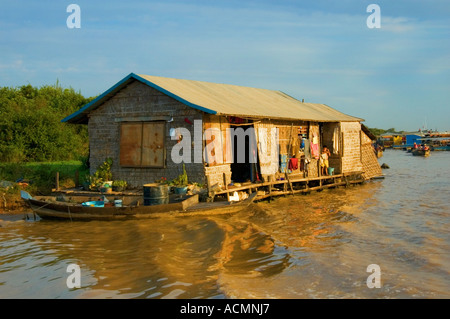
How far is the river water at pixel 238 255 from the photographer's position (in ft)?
23.3

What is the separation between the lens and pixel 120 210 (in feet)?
39.3

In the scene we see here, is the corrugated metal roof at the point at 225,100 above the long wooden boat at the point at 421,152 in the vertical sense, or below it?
above

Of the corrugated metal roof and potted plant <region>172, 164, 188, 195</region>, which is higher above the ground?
the corrugated metal roof

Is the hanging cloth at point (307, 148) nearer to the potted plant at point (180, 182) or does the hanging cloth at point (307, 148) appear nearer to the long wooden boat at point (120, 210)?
the potted plant at point (180, 182)

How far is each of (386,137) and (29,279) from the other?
73550 mm

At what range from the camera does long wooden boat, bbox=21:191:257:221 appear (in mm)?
11961

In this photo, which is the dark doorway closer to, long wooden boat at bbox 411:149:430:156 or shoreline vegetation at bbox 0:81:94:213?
shoreline vegetation at bbox 0:81:94:213

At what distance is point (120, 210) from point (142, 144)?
3.54 m

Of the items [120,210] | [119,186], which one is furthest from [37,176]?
[120,210]

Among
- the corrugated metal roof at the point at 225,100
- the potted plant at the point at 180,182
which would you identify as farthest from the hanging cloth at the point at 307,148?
the potted plant at the point at 180,182

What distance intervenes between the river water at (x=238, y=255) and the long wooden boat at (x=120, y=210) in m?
0.21

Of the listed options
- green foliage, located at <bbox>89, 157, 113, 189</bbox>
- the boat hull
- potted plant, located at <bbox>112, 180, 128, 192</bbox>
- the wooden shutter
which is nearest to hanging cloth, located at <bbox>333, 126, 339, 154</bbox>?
the wooden shutter

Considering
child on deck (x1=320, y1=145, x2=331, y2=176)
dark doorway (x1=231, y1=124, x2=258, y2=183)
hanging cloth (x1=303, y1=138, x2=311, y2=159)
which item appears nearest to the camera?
dark doorway (x1=231, y1=124, x2=258, y2=183)

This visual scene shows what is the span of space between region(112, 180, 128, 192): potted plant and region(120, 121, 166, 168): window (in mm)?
652
